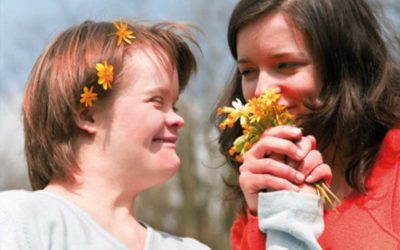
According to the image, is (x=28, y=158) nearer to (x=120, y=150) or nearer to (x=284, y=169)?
(x=120, y=150)

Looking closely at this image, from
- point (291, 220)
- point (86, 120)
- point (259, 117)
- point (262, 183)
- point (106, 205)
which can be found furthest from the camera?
point (86, 120)

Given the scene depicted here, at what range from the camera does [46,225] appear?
2.72m

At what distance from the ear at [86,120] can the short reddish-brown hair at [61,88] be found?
23mm

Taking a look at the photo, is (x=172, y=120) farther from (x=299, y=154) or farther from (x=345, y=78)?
(x=345, y=78)

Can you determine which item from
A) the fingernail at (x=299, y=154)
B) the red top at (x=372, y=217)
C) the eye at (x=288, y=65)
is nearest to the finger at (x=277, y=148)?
the fingernail at (x=299, y=154)

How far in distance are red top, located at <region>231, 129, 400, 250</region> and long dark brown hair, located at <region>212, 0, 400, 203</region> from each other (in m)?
0.07

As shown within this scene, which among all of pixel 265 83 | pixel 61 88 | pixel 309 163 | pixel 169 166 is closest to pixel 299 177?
pixel 309 163

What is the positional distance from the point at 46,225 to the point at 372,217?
1.26 metres

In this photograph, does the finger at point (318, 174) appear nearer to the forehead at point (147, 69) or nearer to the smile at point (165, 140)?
the smile at point (165, 140)

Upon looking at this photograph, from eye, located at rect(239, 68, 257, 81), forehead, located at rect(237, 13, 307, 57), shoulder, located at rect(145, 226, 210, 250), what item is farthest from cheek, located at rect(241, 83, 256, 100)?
shoulder, located at rect(145, 226, 210, 250)

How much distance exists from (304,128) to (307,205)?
1.73ft

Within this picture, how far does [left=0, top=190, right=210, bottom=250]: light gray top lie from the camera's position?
263cm

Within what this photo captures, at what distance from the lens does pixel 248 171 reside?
2.79 meters

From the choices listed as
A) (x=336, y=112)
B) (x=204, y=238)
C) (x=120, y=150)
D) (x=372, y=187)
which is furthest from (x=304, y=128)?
(x=204, y=238)
